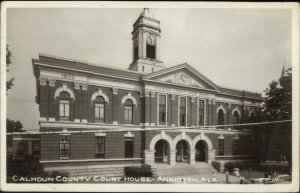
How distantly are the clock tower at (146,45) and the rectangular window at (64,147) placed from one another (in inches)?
84.3

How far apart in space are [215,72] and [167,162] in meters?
2.54

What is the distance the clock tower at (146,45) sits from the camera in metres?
6.81

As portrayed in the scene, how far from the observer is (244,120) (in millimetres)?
7867

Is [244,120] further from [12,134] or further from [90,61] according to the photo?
[12,134]

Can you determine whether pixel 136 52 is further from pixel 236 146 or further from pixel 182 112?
pixel 236 146

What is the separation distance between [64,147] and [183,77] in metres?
3.09

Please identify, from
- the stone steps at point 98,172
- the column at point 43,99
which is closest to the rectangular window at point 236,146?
the stone steps at point 98,172

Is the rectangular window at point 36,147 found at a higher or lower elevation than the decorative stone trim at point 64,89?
lower

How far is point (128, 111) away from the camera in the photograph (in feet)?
25.3

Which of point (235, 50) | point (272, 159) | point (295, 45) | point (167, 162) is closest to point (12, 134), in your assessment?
point (167, 162)

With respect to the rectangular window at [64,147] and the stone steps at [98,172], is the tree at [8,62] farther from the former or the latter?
the stone steps at [98,172]

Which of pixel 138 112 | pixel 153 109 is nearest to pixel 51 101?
pixel 138 112

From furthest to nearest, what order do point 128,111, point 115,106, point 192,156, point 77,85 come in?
point 192,156 → point 115,106 → point 128,111 → point 77,85

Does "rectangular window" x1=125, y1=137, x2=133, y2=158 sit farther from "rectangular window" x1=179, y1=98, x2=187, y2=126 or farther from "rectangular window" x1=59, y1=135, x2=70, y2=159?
"rectangular window" x1=59, y1=135, x2=70, y2=159
